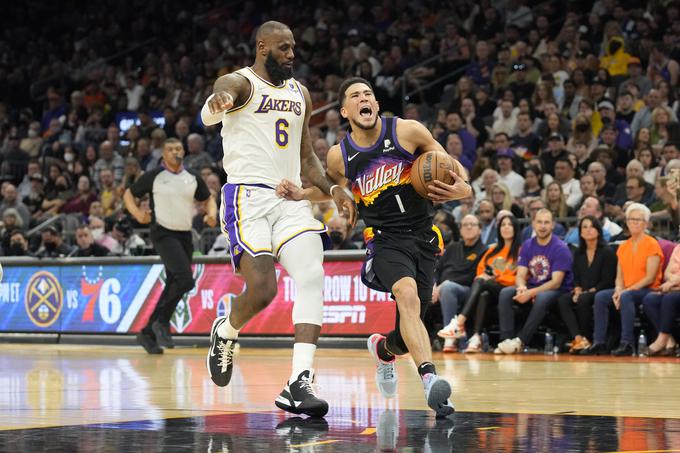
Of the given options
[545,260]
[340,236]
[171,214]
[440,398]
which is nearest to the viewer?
[440,398]

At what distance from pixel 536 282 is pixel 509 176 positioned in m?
2.82

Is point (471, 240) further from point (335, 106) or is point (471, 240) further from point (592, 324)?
point (335, 106)

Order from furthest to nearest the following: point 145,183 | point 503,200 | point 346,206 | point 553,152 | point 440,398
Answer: point 553,152
point 503,200
point 145,183
point 346,206
point 440,398

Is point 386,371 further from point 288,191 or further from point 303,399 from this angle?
point 288,191

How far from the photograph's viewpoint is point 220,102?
6.39 metres

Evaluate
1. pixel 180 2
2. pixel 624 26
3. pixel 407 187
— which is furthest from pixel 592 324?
pixel 180 2

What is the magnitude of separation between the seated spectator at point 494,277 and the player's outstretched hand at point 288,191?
243 inches

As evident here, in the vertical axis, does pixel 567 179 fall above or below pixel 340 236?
above

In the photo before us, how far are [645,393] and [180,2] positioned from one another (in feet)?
70.4

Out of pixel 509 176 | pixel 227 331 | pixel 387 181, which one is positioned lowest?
pixel 227 331

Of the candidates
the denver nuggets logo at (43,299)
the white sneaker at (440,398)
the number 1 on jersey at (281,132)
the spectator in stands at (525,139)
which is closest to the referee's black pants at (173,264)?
the denver nuggets logo at (43,299)

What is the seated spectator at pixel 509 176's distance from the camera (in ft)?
48.6

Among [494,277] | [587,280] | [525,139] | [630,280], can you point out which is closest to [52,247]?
[494,277]

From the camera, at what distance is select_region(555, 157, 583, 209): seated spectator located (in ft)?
46.0
